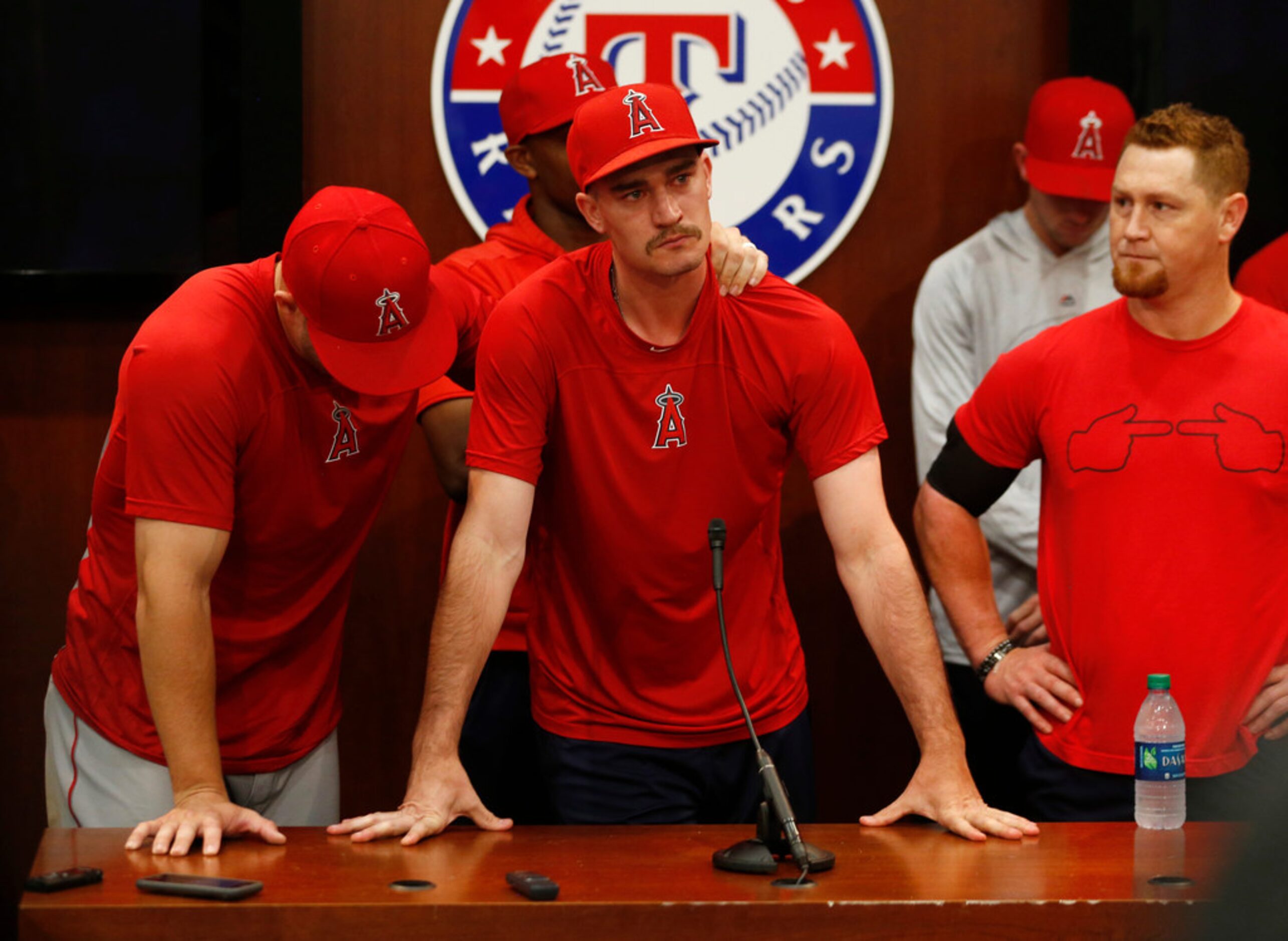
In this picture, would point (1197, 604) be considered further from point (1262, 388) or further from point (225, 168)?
point (225, 168)

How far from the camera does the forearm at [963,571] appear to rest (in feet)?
9.90

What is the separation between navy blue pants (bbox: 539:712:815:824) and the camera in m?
2.74

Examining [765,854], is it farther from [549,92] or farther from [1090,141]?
[1090,141]

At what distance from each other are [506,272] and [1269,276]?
1.79 metres

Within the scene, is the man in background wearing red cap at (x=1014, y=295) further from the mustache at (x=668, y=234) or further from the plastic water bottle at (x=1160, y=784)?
the mustache at (x=668, y=234)

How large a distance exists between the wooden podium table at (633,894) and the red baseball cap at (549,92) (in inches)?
63.5

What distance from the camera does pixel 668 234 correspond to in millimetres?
2604

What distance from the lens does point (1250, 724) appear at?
2707 mm

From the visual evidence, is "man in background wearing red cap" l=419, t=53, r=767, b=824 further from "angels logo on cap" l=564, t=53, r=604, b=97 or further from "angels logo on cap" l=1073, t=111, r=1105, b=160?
"angels logo on cap" l=1073, t=111, r=1105, b=160

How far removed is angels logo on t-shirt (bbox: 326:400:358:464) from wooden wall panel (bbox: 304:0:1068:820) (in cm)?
111

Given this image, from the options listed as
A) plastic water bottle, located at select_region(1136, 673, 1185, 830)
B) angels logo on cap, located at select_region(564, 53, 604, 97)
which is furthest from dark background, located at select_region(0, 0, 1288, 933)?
plastic water bottle, located at select_region(1136, 673, 1185, 830)

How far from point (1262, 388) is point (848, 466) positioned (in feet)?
2.47

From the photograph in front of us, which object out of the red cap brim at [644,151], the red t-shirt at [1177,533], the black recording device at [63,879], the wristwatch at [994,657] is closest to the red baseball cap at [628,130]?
the red cap brim at [644,151]

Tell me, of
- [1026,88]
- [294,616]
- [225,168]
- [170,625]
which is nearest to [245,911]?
[170,625]
